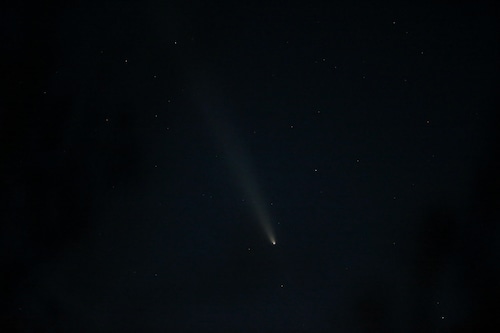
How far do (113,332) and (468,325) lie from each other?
14.3 ft

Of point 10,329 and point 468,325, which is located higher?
point 10,329

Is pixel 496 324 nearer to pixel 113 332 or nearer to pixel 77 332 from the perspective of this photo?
pixel 113 332

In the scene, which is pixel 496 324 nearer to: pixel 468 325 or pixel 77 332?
pixel 468 325

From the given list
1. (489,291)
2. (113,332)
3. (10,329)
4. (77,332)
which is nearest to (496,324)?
(489,291)

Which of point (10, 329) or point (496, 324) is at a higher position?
point (10, 329)

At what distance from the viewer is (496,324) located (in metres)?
6.15

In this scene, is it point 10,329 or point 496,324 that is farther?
point 496,324

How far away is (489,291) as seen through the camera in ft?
18.7

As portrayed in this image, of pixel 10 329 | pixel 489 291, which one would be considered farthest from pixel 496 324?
pixel 10 329

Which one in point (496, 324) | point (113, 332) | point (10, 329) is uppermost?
point (10, 329)

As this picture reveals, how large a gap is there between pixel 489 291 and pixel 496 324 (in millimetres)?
782

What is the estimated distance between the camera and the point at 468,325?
565 centimetres

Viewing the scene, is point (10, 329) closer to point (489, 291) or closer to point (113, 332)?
point (113, 332)

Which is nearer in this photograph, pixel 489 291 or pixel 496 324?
pixel 489 291
